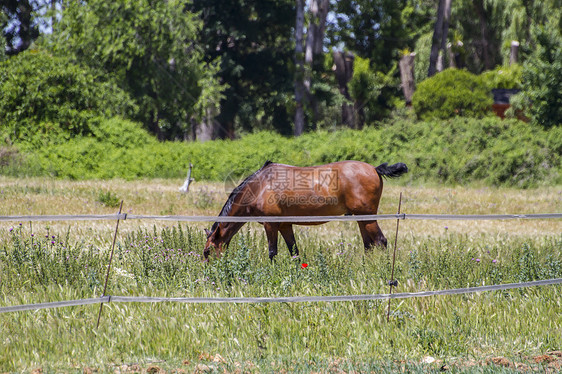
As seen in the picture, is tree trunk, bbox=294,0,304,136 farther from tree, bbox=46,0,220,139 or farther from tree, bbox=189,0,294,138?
A: tree, bbox=46,0,220,139

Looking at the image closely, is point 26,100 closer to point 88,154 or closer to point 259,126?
point 88,154

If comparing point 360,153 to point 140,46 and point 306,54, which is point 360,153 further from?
point 140,46

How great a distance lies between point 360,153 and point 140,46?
11985mm

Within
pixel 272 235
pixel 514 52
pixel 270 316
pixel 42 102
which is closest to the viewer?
pixel 270 316

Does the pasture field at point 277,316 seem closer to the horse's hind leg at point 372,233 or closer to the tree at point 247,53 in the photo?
the horse's hind leg at point 372,233

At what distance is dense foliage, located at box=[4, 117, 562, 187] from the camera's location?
2248 centimetres

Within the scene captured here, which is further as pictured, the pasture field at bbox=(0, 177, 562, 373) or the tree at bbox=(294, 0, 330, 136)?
the tree at bbox=(294, 0, 330, 136)

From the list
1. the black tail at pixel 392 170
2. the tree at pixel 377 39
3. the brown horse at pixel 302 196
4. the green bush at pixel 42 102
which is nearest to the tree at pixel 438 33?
the tree at pixel 377 39

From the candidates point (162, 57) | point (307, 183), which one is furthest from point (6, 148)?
point (307, 183)

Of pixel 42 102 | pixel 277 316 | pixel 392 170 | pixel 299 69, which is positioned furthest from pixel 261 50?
pixel 277 316

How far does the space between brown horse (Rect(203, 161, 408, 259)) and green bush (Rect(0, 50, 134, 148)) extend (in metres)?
17.4

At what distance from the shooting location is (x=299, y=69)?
34.0m

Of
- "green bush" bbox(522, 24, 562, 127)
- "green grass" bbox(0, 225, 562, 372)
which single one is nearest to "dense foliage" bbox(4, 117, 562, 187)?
"green bush" bbox(522, 24, 562, 127)

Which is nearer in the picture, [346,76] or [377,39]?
[346,76]
